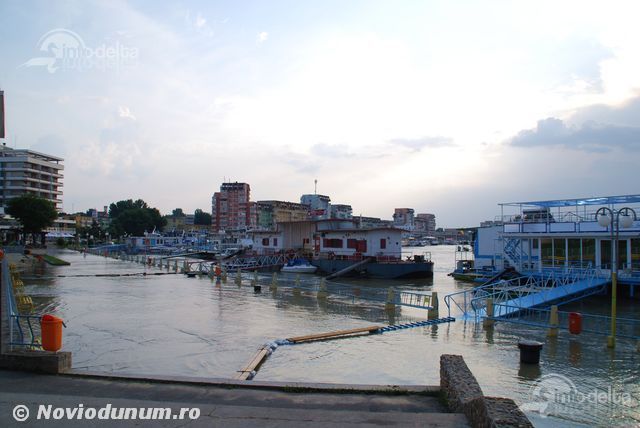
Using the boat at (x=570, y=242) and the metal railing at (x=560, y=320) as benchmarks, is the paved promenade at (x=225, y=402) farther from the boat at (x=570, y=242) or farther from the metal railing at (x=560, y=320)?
the boat at (x=570, y=242)

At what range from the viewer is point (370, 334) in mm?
17578

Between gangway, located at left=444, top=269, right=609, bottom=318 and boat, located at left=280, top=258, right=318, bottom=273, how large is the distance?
70.2 ft

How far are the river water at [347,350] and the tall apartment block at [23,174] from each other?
314 feet

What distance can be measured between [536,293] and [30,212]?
281 feet

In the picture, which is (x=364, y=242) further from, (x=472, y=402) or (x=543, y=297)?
(x=472, y=402)

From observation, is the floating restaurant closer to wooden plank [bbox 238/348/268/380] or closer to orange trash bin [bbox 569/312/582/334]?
orange trash bin [bbox 569/312/582/334]

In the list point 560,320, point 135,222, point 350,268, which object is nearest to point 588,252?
point 560,320

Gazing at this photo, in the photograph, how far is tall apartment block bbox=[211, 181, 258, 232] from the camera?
173 meters

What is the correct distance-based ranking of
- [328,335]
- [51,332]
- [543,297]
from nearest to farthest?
[51,332] < [328,335] < [543,297]

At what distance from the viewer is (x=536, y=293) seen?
24.3 metres

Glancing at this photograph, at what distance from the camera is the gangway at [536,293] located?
21125 mm

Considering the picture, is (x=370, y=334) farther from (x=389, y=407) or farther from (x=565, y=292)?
(x=565, y=292)

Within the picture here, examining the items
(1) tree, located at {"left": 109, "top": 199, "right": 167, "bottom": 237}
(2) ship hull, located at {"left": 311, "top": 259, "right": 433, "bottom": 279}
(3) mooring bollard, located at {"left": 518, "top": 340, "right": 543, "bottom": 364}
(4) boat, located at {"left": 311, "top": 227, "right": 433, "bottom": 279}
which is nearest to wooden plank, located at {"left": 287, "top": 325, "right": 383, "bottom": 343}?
(3) mooring bollard, located at {"left": 518, "top": 340, "right": 543, "bottom": 364}

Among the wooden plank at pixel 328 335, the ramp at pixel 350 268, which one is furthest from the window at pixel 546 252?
the wooden plank at pixel 328 335
